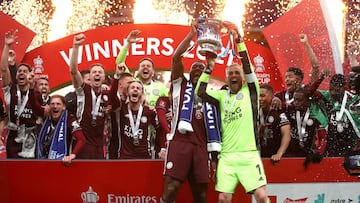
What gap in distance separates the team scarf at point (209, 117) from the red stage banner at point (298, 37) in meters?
3.55

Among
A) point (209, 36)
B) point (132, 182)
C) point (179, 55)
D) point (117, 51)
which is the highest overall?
point (117, 51)

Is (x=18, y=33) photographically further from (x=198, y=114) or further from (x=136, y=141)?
(x=198, y=114)

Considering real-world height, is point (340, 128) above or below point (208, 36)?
below

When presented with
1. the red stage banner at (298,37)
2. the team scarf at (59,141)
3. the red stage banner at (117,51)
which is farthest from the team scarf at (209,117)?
the red stage banner at (298,37)

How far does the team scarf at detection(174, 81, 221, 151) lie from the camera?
517 centimetres

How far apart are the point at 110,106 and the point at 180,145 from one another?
1.26 meters

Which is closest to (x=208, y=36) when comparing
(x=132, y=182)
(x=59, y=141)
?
(x=132, y=182)

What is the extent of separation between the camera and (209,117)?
5.25 m

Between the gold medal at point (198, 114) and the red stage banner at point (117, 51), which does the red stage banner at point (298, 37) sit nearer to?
the red stage banner at point (117, 51)

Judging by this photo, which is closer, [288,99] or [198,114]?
[198,114]

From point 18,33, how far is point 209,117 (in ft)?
12.9

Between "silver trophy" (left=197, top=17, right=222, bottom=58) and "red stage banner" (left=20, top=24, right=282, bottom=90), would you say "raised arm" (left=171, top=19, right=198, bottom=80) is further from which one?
"red stage banner" (left=20, top=24, right=282, bottom=90)

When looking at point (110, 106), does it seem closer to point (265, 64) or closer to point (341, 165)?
point (341, 165)

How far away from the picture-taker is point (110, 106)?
616 cm
